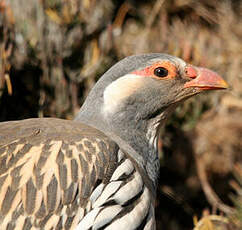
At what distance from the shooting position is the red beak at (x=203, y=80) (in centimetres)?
469

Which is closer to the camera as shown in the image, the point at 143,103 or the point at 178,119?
the point at 143,103

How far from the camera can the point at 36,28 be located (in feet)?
20.9

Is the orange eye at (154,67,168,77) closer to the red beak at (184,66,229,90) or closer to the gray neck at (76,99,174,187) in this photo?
the red beak at (184,66,229,90)

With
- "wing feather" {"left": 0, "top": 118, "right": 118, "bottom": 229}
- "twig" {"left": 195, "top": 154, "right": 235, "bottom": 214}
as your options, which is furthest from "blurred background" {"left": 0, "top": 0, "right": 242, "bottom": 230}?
"wing feather" {"left": 0, "top": 118, "right": 118, "bottom": 229}

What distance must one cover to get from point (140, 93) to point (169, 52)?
2.34 m

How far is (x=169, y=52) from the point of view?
688 centimetres

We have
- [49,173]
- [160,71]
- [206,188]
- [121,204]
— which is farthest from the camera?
[206,188]

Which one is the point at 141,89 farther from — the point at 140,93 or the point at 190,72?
the point at 190,72

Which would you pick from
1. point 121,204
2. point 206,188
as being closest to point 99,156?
point 121,204

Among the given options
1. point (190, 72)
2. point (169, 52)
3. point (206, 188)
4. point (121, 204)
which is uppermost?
point (190, 72)

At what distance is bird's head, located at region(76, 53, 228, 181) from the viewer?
4559 mm

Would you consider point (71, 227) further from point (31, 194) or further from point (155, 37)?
point (155, 37)

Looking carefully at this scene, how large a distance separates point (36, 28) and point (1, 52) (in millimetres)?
807

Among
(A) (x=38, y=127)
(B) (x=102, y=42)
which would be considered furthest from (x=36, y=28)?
(A) (x=38, y=127)
